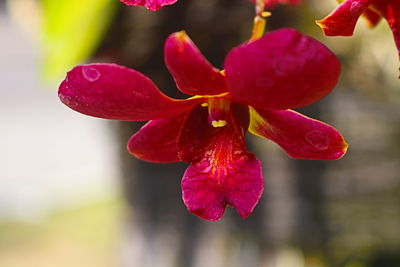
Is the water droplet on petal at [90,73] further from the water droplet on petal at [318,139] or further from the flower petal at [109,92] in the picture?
the water droplet on petal at [318,139]

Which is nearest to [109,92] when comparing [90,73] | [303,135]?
[90,73]

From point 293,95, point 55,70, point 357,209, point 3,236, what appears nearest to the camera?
point 293,95

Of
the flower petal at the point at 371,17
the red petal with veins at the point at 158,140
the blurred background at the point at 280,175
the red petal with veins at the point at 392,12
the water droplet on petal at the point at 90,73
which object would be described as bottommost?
the blurred background at the point at 280,175

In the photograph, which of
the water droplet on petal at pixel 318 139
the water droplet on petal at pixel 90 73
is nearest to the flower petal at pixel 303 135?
the water droplet on petal at pixel 318 139

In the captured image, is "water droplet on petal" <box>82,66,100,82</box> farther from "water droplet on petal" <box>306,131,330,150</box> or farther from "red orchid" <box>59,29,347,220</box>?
"water droplet on petal" <box>306,131,330,150</box>

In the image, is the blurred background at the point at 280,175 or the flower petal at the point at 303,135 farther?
the blurred background at the point at 280,175

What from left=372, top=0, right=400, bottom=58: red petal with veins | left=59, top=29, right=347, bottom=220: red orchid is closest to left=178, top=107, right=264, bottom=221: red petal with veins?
left=59, top=29, right=347, bottom=220: red orchid

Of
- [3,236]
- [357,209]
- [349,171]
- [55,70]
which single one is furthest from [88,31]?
[3,236]

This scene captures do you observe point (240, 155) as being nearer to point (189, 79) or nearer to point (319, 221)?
point (189, 79)
